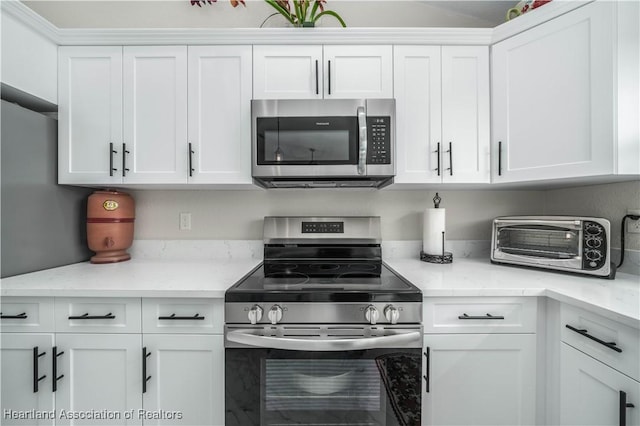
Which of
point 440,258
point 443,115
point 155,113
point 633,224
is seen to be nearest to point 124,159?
point 155,113

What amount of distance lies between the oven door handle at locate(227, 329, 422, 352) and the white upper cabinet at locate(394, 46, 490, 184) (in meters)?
0.85

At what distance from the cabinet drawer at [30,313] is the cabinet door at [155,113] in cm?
71

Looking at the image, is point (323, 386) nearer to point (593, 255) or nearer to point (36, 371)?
point (36, 371)

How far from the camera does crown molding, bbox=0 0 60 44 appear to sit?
1.34 metres

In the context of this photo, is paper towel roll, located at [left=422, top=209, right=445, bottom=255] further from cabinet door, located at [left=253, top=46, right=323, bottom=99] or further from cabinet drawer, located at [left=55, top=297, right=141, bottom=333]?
cabinet drawer, located at [left=55, top=297, right=141, bottom=333]

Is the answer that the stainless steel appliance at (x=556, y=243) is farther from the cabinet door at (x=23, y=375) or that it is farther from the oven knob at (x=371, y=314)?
the cabinet door at (x=23, y=375)

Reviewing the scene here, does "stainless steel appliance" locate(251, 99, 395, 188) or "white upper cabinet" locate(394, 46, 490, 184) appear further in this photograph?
"white upper cabinet" locate(394, 46, 490, 184)

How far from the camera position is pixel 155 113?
1.59 m

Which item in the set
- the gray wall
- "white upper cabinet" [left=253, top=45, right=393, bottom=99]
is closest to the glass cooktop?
"white upper cabinet" [left=253, top=45, right=393, bottom=99]

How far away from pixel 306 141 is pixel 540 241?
1.40m

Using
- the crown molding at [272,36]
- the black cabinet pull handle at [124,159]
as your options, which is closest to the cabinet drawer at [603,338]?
the crown molding at [272,36]

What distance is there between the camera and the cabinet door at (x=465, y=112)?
1.58 m

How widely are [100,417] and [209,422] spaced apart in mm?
479

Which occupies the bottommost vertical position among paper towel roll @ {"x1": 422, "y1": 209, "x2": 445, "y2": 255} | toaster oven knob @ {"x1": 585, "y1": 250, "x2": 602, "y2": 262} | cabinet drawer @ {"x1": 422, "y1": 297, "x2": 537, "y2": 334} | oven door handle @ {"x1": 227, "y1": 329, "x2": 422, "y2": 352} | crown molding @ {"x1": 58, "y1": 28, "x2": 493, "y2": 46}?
oven door handle @ {"x1": 227, "y1": 329, "x2": 422, "y2": 352}
